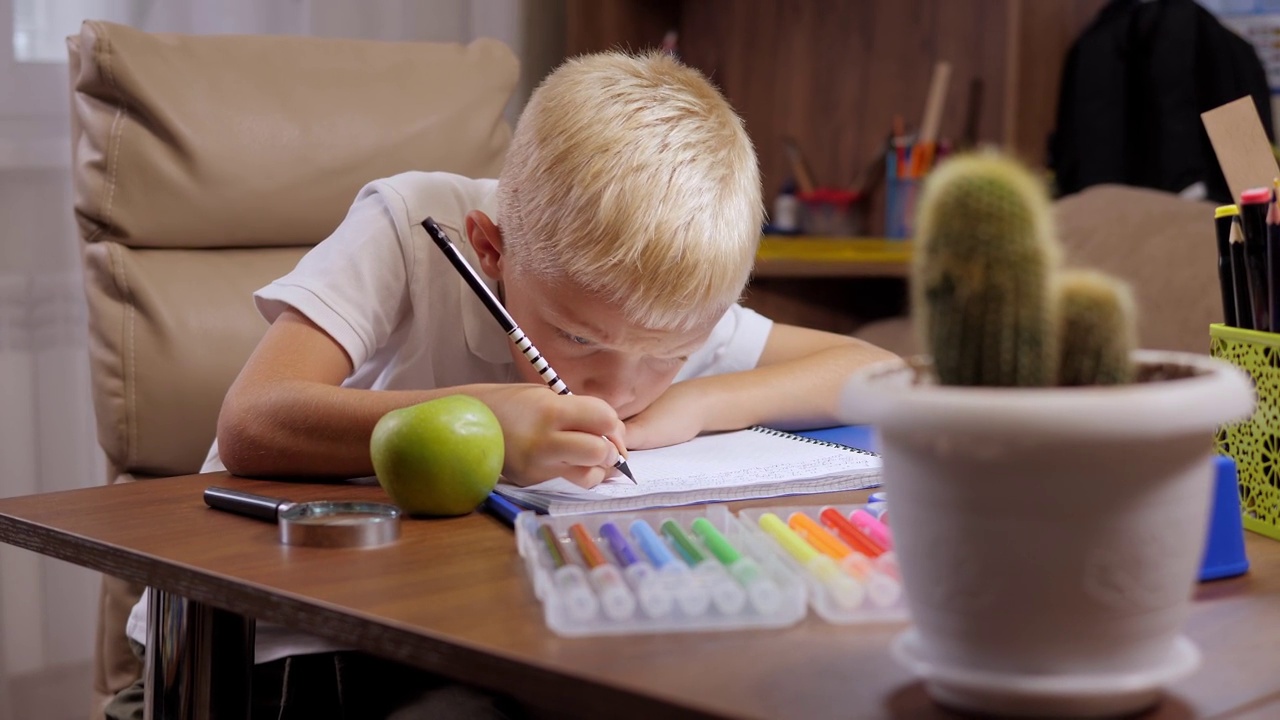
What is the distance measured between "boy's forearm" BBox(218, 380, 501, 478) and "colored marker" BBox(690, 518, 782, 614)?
11.7 inches

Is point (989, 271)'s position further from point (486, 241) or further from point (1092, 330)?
point (486, 241)

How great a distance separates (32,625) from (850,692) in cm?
196

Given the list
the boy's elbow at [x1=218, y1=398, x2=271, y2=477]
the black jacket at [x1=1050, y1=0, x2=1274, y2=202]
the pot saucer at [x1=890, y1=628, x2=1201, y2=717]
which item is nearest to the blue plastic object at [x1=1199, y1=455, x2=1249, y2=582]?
the pot saucer at [x1=890, y1=628, x2=1201, y2=717]

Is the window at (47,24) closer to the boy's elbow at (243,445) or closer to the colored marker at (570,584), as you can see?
the boy's elbow at (243,445)

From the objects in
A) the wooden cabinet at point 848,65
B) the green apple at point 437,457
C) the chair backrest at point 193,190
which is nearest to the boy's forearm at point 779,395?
the green apple at point 437,457

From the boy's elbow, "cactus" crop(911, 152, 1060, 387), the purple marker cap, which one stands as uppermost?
"cactus" crop(911, 152, 1060, 387)

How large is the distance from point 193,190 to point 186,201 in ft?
0.05

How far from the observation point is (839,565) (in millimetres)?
655

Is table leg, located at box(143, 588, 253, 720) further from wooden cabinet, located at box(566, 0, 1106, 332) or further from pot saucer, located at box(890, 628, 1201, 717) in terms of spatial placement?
wooden cabinet, located at box(566, 0, 1106, 332)

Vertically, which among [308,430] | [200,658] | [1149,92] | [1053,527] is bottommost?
[200,658]

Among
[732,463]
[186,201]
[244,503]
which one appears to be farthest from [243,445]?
[186,201]

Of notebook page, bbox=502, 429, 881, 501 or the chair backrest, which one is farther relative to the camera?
the chair backrest

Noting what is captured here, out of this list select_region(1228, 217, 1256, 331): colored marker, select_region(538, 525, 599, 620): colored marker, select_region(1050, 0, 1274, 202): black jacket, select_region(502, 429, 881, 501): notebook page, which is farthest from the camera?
select_region(1050, 0, 1274, 202): black jacket

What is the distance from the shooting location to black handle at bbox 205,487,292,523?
82 centimetres
